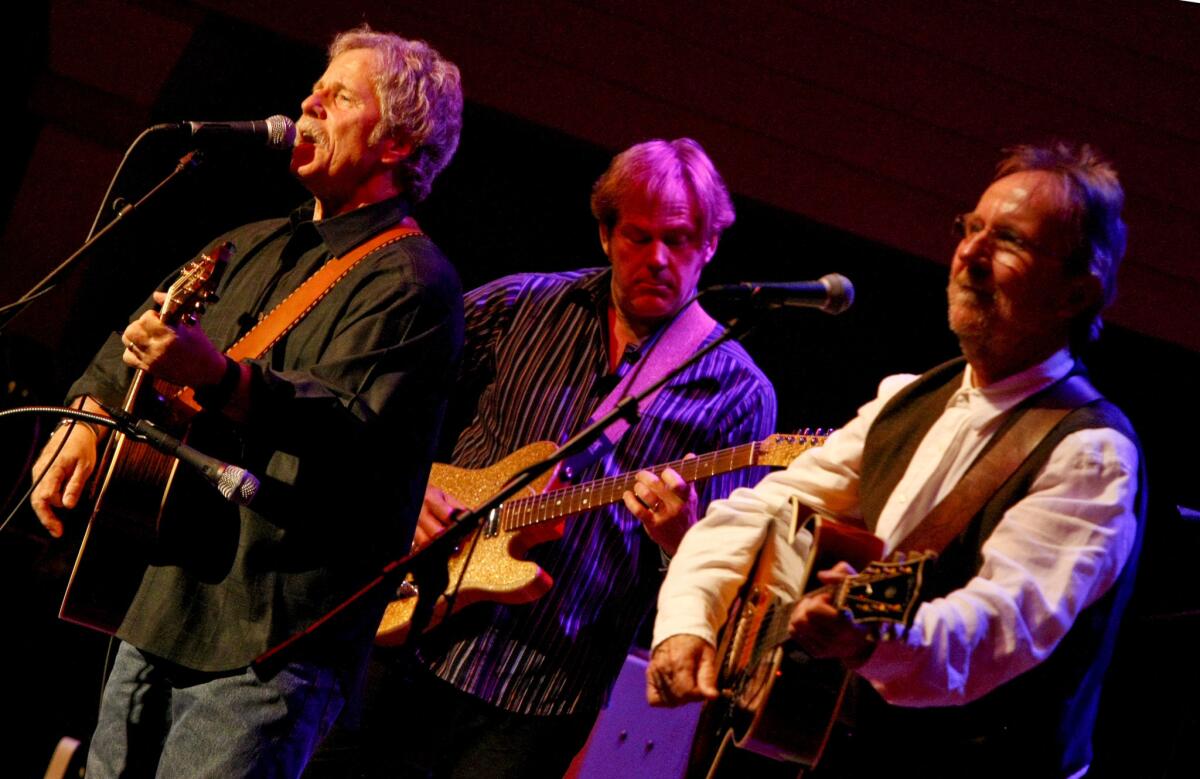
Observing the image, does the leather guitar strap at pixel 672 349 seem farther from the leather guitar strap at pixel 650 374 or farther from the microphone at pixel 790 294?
the microphone at pixel 790 294

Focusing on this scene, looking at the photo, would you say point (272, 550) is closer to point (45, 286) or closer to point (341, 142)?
point (45, 286)

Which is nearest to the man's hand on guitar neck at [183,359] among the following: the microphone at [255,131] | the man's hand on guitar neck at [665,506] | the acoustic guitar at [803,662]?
the microphone at [255,131]

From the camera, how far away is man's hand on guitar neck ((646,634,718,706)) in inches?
90.0

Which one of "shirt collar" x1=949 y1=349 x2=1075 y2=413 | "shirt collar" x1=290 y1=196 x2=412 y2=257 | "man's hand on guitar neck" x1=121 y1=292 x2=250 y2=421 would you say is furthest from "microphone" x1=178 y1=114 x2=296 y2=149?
"shirt collar" x1=949 y1=349 x2=1075 y2=413

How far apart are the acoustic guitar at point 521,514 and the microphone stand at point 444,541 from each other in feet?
3.39

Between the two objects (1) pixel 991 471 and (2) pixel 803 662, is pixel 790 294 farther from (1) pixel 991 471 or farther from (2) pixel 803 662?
(2) pixel 803 662

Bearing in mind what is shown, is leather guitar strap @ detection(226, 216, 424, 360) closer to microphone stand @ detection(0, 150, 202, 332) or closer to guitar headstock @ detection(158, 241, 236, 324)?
guitar headstock @ detection(158, 241, 236, 324)

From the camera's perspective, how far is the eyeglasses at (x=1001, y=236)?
238 cm

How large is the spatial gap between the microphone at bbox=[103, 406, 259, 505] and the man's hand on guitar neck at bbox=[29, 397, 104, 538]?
524 millimetres

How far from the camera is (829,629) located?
1928mm

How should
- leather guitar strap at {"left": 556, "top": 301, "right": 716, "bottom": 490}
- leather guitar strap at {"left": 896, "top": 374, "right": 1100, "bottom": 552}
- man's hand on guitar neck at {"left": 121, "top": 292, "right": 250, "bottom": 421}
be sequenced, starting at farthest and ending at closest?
leather guitar strap at {"left": 556, "top": 301, "right": 716, "bottom": 490}
man's hand on guitar neck at {"left": 121, "top": 292, "right": 250, "bottom": 421}
leather guitar strap at {"left": 896, "top": 374, "right": 1100, "bottom": 552}

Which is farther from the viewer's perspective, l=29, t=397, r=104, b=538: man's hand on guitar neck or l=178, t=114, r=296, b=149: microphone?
l=178, t=114, r=296, b=149: microphone

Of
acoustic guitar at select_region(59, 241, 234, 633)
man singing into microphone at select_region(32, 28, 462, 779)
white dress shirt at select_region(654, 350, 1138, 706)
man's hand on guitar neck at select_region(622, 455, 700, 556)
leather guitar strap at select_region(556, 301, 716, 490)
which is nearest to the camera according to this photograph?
white dress shirt at select_region(654, 350, 1138, 706)

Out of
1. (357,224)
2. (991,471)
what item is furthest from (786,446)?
(357,224)
